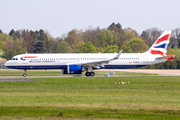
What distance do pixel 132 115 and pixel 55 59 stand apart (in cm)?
3107

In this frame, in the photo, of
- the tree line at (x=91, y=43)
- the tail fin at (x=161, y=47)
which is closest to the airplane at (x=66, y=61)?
the tail fin at (x=161, y=47)

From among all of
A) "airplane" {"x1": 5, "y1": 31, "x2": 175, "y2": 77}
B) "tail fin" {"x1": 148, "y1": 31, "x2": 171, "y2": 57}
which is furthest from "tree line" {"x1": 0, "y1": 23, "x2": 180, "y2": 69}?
"airplane" {"x1": 5, "y1": 31, "x2": 175, "y2": 77}

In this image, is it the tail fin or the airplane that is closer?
the airplane

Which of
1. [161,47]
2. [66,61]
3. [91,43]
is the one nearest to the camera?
[66,61]

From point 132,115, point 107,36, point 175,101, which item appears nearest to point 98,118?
point 132,115

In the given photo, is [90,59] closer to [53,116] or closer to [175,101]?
[175,101]

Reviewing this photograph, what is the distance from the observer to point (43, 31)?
518 ft

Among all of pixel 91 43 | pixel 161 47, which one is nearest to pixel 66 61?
pixel 161 47

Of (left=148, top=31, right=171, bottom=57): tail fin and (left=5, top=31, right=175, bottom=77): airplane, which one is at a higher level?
(left=148, top=31, right=171, bottom=57): tail fin

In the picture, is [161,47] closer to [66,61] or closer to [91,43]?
[66,61]

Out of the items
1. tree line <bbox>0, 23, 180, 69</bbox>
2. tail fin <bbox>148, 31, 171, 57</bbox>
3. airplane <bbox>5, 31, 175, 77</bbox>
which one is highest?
tree line <bbox>0, 23, 180, 69</bbox>

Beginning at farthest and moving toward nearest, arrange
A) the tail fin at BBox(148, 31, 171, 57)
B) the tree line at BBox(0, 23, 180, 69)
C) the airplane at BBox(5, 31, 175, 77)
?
the tree line at BBox(0, 23, 180, 69) < the tail fin at BBox(148, 31, 171, 57) < the airplane at BBox(5, 31, 175, 77)

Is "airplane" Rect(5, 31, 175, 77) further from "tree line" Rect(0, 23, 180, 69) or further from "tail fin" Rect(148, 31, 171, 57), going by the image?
"tree line" Rect(0, 23, 180, 69)

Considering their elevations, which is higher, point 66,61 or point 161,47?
point 161,47
